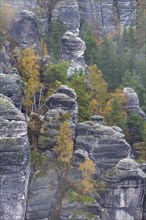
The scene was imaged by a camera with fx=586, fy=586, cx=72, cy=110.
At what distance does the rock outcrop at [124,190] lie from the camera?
37969mm

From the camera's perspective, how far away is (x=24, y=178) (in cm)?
3509

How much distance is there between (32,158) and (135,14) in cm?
3738

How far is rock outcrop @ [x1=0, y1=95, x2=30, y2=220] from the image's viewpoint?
3447 centimetres

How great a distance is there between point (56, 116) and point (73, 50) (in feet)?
56.4

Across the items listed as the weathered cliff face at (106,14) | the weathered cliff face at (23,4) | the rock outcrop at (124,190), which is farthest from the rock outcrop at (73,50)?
the rock outcrop at (124,190)

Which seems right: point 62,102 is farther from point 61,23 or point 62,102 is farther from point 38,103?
point 61,23

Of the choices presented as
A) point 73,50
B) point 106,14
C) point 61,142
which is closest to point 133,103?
point 73,50

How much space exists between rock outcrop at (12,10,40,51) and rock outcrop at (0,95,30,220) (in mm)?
18541

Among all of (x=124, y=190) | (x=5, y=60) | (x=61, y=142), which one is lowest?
(x=124, y=190)

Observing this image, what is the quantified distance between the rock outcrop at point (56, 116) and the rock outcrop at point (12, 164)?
3.34 m

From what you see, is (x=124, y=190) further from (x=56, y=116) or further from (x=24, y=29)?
(x=24, y=29)

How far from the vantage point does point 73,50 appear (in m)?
55.0

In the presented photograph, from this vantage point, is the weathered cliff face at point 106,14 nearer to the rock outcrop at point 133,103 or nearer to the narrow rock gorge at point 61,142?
the narrow rock gorge at point 61,142

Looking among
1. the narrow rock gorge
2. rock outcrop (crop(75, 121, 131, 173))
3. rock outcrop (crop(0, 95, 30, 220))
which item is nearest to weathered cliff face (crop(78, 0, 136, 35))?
the narrow rock gorge
